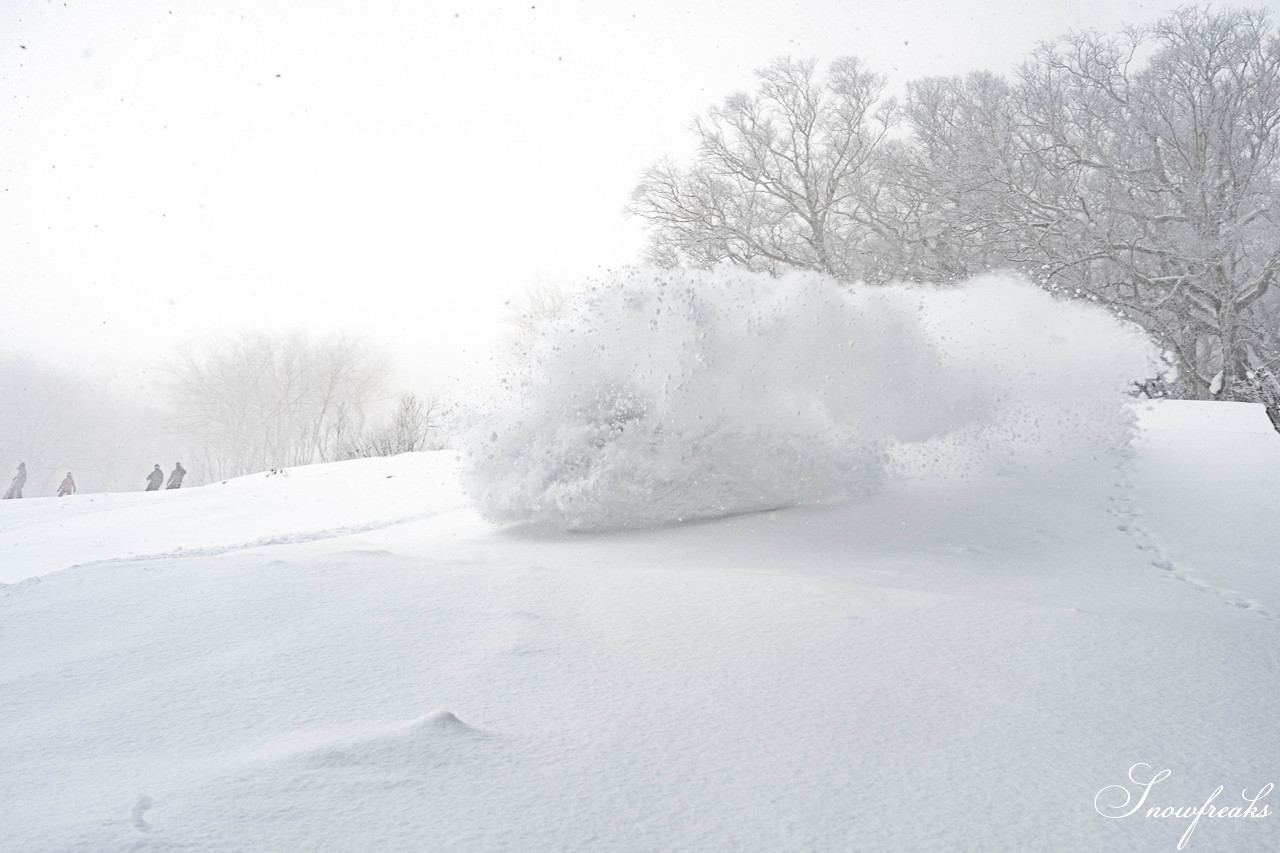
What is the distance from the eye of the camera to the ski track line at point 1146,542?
3.18m

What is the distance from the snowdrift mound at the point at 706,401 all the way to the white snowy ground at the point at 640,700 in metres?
1.14

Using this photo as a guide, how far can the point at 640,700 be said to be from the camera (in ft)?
6.46

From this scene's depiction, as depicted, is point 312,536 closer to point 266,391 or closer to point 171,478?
point 171,478

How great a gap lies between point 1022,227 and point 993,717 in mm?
18952

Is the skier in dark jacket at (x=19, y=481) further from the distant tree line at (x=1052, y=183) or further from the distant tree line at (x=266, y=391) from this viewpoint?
the distant tree line at (x=266, y=391)

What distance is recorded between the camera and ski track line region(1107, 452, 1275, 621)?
318cm

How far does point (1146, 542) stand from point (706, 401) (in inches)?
108

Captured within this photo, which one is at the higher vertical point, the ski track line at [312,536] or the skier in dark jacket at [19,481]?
the skier in dark jacket at [19,481]

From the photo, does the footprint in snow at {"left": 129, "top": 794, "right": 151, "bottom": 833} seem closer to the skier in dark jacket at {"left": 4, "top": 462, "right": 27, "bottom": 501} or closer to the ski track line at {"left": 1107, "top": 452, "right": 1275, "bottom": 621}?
the ski track line at {"left": 1107, "top": 452, "right": 1275, "bottom": 621}

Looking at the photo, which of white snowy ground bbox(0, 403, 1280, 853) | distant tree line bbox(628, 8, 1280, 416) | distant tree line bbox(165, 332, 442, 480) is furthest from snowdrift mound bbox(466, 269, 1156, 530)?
distant tree line bbox(165, 332, 442, 480)

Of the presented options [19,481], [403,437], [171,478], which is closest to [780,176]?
[403,437]

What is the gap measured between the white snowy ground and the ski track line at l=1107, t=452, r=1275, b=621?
0.03 m

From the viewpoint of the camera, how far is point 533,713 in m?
1.88

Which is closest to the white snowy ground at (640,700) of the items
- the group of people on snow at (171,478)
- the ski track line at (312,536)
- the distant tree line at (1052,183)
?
the ski track line at (312,536)
